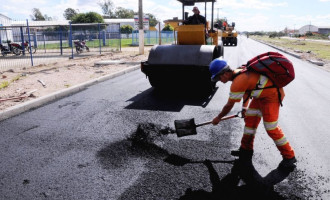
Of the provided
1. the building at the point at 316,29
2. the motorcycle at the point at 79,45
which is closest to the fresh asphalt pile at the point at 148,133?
the motorcycle at the point at 79,45

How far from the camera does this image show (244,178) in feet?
10.1

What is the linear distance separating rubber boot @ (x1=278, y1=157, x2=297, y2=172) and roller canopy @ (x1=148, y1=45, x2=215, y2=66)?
→ 330cm

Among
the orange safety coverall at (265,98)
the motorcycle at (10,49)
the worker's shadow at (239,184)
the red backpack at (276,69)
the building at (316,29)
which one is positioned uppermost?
the building at (316,29)

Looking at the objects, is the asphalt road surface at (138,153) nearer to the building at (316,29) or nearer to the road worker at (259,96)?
the road worker at (259,96)

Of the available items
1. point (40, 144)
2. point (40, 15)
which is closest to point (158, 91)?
point (40, 144)

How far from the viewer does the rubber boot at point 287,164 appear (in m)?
3.19

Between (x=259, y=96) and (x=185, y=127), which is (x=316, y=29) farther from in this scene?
(x=259, y=96)

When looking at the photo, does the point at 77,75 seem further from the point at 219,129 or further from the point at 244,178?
the point at 244,178

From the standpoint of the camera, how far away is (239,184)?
9.67 ft

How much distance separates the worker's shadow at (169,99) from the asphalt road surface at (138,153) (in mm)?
46

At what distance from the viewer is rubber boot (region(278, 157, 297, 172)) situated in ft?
10.5

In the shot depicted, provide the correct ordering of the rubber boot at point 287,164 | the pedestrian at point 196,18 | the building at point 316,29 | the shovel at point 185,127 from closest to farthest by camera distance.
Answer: the rubber boot at point 287,164
the shovel at point 185,127
the pedestrian at point 196,18
the building at point 316,29

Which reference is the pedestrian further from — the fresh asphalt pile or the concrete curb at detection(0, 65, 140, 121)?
the fresh asphalt pile

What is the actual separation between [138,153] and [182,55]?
334 centimetres
